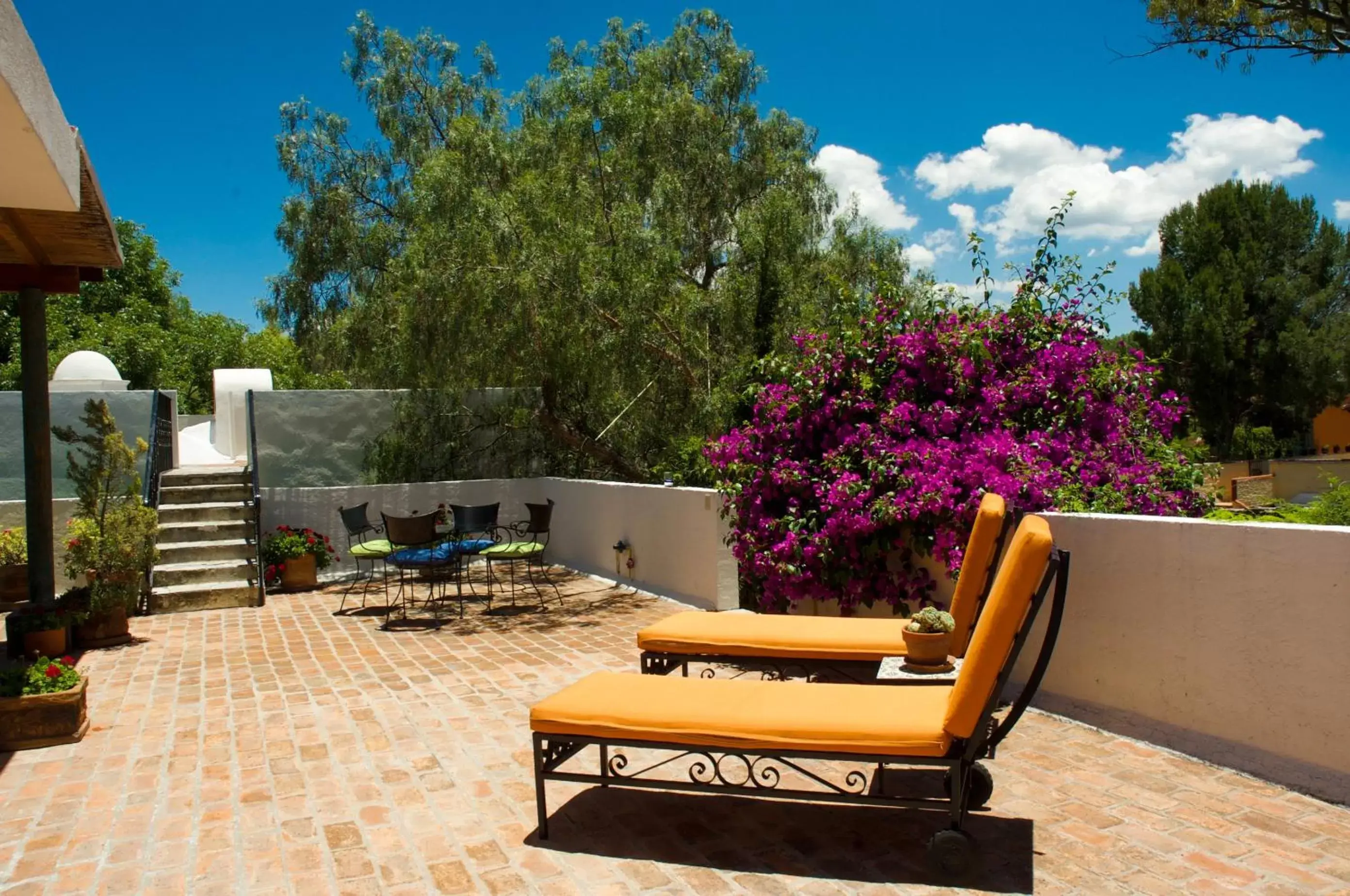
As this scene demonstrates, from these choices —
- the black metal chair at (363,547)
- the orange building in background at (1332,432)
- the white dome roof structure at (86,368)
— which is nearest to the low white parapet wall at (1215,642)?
the black metal chair at (363,547)

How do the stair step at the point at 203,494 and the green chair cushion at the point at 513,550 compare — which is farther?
the stair step at the point at 203,494

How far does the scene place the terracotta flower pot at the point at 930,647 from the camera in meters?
4.62

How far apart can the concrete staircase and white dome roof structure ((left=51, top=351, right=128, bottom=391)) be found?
3471mm

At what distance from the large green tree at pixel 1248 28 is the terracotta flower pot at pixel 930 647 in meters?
7.45

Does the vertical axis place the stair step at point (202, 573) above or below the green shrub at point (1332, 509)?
below

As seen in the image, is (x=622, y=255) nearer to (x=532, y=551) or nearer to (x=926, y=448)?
(x=532, y=551)

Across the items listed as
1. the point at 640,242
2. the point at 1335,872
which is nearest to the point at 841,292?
the point at 640,242

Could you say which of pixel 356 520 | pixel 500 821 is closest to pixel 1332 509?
pixel 500 821

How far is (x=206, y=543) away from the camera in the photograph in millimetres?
10852

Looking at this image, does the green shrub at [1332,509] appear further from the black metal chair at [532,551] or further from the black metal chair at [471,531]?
the black metal chair at [471,531]

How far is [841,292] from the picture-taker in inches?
289

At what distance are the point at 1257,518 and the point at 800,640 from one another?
2.87 meters

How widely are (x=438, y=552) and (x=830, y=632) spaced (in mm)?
5575

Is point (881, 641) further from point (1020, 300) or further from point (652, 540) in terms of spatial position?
point (652, 540)
